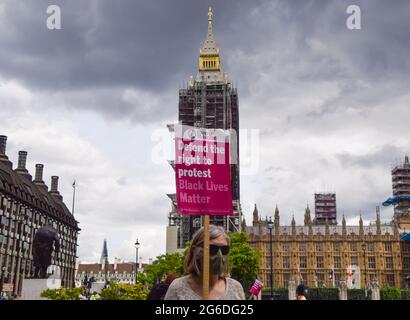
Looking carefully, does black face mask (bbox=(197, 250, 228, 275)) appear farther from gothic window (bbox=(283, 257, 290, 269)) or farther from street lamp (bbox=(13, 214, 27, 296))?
gothic window (bbox=(283, 257, 290, 269))

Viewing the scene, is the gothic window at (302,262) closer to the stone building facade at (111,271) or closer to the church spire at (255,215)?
the church spire at (255,215)

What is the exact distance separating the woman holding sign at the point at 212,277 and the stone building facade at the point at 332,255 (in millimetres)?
109103

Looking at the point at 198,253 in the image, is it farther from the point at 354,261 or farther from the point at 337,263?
the point at 354,261

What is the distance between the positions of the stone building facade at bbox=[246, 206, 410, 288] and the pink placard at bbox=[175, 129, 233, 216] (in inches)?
4272

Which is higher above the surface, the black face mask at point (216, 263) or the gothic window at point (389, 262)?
the gothic window at point (389, 262)

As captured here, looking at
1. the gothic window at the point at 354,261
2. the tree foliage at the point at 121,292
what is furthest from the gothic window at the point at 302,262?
the tree foliage at the point at 121,292

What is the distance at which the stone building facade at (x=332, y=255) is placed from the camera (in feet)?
368

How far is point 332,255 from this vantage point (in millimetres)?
114438

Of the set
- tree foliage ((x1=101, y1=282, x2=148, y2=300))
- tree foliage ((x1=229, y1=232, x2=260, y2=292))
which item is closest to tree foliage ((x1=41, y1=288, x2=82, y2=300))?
tree foliage ((x1=101, y1=282, x2=148, y2=300))

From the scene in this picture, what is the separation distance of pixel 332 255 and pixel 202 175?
11464 cm

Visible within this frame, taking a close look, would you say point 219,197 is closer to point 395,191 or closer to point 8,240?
point 8,240

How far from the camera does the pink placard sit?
590 cm

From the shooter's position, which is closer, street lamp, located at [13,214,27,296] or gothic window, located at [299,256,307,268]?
street lamp, located at [13,214,27,296]
